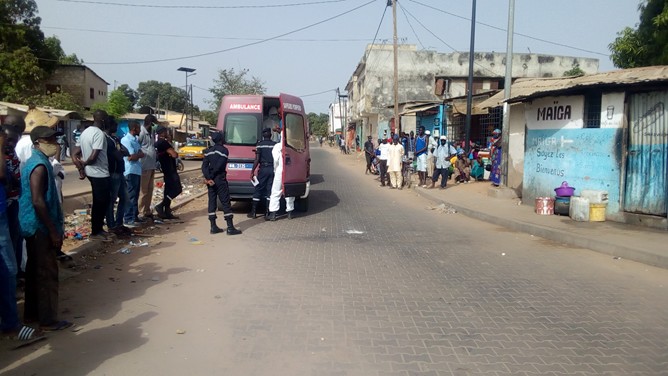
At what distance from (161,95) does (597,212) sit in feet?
298

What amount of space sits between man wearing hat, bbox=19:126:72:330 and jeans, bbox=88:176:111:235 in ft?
9.71

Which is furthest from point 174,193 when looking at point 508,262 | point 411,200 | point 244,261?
point 411,200

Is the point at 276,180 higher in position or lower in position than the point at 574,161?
lower

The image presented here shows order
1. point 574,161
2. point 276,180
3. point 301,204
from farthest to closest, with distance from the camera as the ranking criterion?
point 301,204 → point 574,161 → point 276,180

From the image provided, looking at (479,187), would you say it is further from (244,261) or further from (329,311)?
(329,311)

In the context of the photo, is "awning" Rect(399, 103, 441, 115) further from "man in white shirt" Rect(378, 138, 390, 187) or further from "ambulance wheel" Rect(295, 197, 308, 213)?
"ambulance wheel" Rect(295, 197, 308, 213)

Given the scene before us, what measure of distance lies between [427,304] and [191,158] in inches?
1223

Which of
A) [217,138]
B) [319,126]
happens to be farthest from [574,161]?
[319,126]

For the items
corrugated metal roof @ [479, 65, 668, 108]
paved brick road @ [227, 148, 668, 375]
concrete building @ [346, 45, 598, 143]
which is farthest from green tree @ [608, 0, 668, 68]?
concrete building @ [346, 45, 598, 143]

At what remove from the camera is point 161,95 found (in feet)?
300

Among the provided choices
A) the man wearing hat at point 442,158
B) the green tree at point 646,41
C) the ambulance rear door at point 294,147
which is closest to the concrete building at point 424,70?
the green tree at point 646,41

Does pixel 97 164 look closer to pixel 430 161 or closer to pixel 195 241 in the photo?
pixel 195 241

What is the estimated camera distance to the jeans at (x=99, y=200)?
7.48 m

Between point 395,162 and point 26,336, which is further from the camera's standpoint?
point 395,162
